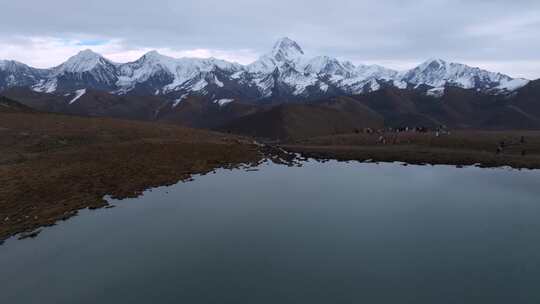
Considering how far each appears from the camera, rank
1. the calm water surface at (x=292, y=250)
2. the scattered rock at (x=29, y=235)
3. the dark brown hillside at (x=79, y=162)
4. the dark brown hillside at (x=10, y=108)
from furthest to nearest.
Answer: the dark brown hillside at (x=10, y=108) < the dark brown hillside at (x=79, y=162) < the scattered rock at (x=29, y=235) < the calm water surface at (x=292, y=250)

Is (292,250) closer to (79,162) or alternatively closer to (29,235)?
(29,235)

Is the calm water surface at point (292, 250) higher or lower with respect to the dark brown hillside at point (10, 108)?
lower

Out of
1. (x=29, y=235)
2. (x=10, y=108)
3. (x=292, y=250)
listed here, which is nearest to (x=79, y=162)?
(x=29, y=235)

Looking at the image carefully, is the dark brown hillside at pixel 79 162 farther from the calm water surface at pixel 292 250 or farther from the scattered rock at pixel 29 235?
the calm water surface at pixel 292 250

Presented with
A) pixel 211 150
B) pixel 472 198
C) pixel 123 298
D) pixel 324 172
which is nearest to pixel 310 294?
pixel 123 298

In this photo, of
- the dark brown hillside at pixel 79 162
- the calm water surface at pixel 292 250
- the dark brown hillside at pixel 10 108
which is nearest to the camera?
the calm water surface at pixel 292 250

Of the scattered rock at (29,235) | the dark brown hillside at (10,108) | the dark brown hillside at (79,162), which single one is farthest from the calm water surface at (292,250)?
the dark brown hillside at (10,108)

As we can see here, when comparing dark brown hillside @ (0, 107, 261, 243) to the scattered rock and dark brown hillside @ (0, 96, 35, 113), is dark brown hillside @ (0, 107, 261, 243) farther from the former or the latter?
dark brown hillside @ (0, 96, 35, 113)

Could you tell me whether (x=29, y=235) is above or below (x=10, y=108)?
below

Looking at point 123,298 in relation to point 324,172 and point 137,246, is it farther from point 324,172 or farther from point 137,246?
point 324,172
